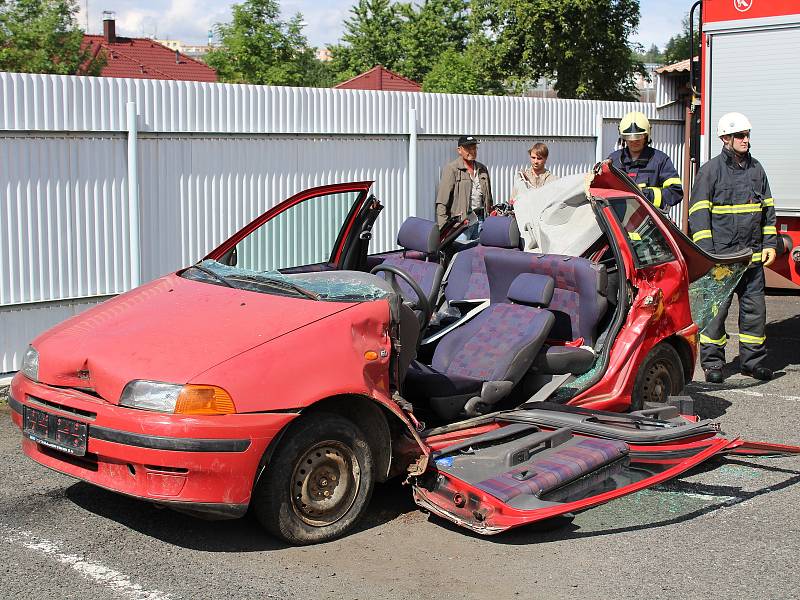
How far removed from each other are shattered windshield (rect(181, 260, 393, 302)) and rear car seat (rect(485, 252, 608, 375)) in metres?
1.34

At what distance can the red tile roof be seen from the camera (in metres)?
45.7

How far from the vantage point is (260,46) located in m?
35.1

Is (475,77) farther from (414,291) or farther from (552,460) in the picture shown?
(552,460)

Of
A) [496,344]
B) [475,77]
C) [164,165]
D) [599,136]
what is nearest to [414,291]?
[496,344]

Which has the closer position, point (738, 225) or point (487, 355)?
point (487, 355)

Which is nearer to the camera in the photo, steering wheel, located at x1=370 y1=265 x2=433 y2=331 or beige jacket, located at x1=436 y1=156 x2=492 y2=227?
steering wheel, located at x1=370 y1=265 x2=433 y2=331

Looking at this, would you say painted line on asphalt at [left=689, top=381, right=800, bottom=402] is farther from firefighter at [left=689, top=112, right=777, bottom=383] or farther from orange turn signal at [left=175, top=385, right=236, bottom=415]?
orange turn signal at [left=175, top=385, right=236, bottom=415]

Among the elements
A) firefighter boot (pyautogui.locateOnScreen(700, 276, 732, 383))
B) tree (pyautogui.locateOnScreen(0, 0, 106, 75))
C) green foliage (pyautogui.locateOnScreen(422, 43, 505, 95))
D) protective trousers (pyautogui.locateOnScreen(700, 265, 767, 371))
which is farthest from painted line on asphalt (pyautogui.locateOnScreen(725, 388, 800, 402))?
green foliage (pyautogui.locateOnScreen(422, 43, 505, 95))

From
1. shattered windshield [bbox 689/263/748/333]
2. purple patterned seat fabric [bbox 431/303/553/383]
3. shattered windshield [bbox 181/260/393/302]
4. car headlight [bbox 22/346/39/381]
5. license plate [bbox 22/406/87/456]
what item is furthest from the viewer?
shattered windshield [bbox 689/263/748/333]

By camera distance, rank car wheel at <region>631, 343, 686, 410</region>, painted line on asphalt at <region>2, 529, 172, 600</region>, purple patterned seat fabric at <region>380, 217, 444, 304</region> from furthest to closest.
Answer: purple patterned seat fabric at <region>380, 217, 444, 304</region> → car wheel at <region>631, 343, 686, 410</region> → painted line on asphalt at <region>2, 529, 172, 600</region>

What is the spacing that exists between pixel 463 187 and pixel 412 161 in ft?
2.36

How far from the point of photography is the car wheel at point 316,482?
4.73m

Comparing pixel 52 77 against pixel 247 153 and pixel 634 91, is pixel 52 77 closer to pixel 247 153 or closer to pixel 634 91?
pixel 247 153

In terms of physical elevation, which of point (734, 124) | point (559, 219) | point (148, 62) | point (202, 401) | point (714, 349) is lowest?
point (714, 349)
